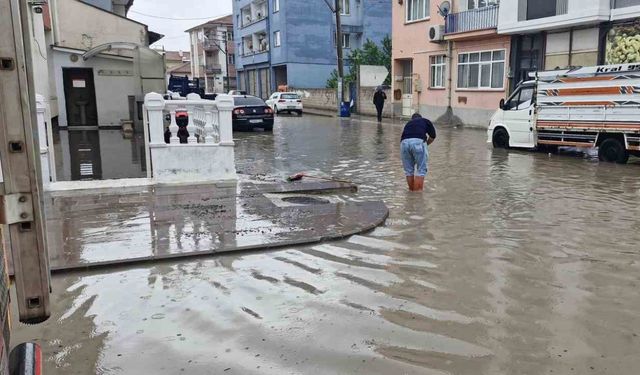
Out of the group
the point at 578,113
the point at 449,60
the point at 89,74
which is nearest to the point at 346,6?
the point at 449,60

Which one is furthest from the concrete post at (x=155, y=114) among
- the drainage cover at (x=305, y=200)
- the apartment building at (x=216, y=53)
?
the apartment building at (x=216, y=53)

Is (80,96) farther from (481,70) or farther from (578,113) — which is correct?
(481,70)

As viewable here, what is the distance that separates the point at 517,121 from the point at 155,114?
1070 cm

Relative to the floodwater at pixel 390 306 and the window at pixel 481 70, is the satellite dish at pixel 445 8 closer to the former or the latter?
the window at pixel 481 70

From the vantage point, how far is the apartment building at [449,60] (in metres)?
24.5

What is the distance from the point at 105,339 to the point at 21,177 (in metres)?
1.93

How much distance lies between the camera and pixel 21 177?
2.15m

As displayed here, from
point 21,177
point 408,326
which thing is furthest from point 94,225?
point 21,177

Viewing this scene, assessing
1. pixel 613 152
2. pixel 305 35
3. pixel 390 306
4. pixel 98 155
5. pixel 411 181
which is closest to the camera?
pixel 390 306

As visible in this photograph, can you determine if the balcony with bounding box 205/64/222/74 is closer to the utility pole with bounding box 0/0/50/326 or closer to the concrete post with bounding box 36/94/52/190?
the concrete post with bounding box 36/94/52/190

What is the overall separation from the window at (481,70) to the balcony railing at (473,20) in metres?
1.18

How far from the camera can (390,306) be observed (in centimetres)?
432

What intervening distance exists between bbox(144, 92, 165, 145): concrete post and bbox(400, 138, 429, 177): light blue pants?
12.9 ft

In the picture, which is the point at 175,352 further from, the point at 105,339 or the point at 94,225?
the point at 94,225
